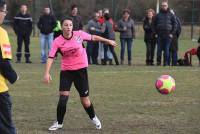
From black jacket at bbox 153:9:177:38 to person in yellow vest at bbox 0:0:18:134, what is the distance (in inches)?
481

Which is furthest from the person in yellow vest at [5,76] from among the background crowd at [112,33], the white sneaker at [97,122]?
the background crowd at [112,33]

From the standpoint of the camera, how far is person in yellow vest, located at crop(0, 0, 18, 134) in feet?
17.1

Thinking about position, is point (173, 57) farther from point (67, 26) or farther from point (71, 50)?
point (67, 26)

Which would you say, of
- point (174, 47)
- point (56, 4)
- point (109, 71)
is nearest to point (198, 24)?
point (56, 4)

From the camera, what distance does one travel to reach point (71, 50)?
7805 millimetres

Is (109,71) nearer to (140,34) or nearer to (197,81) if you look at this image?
(197,81)

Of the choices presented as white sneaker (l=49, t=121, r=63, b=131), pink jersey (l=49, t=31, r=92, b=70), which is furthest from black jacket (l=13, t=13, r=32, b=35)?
white sneaker (l=49, t=121, r=63, b=131)

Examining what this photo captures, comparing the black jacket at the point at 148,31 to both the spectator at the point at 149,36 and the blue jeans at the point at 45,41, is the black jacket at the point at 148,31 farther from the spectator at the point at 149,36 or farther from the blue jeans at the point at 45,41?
the blue jeans at the point at 45,41

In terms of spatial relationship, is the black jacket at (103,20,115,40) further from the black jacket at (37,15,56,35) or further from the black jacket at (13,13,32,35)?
the black jacket at (13,13,32,35)

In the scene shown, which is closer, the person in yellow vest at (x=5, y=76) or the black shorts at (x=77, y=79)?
the person in yellow vest at (x=5, y=76)

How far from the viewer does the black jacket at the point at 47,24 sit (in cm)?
1841

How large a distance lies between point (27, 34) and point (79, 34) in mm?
11024

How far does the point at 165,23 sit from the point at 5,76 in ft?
40.8

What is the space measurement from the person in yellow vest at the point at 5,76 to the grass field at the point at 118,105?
2169 millimetres
